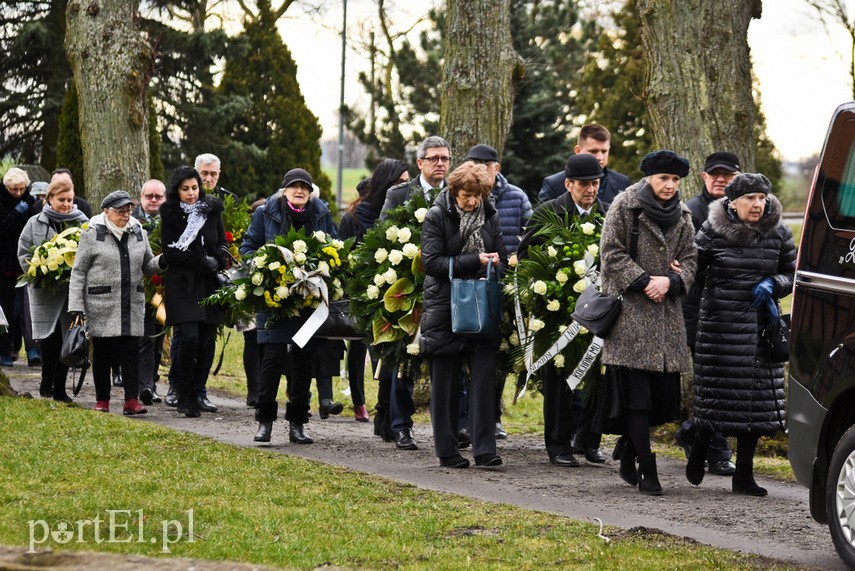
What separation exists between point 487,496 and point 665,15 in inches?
231

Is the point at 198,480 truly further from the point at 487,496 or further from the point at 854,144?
the point at 854,144

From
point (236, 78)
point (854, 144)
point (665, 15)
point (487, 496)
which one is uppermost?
point (236, 78)

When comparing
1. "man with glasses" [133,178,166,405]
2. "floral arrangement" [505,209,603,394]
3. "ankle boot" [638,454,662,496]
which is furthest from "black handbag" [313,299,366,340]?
"man with glasses" [133,178,166,405]

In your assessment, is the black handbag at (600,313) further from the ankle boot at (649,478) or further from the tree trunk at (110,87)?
the tree trunk at (110,87)

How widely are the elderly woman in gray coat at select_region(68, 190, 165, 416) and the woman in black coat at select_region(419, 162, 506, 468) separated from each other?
3549 mm

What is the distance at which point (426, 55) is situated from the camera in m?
43.6

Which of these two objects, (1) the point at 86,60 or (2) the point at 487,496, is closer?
(2) the point at 487,496

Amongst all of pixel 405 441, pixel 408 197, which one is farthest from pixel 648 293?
pixel 405 441

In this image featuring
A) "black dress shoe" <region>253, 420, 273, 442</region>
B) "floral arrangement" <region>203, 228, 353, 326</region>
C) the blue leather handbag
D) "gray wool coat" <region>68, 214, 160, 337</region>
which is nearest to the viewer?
the blue leather handbag

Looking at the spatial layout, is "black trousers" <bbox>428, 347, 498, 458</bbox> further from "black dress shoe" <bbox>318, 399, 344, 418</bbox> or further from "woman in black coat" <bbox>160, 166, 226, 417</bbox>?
"black dress shoe" <bbox>318, 399, 344, 418</bbox>

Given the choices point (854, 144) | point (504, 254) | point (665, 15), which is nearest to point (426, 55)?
point (665, 15)


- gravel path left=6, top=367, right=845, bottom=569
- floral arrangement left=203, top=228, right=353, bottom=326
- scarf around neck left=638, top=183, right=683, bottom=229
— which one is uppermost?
scarf around neck left=638, top=183, right=683, bottom=229

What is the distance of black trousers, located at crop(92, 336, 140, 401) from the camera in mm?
12969

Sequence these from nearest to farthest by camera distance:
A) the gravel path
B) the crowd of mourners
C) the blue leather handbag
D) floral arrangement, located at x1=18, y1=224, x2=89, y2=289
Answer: the gravel path < the crowd of mourners < the blue leather handbag < floral arrangement, located at x1=18, y1=224, x2=89, y2=289
